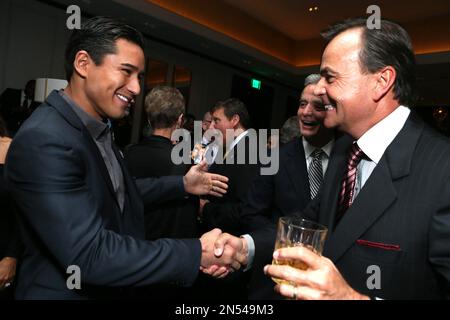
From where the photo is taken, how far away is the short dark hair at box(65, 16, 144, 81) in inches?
55.1

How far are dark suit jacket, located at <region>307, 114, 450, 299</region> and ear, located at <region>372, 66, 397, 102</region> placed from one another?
19 centimetres

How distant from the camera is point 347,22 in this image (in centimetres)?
146

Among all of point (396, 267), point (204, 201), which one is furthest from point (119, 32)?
point (204, 201)

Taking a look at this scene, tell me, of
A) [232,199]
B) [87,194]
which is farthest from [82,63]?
[232,199]

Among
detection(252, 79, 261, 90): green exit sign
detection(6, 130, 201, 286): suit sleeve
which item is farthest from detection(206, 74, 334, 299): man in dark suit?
detection(252, 79, 261, 90): green exit sign

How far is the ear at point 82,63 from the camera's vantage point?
141 cm

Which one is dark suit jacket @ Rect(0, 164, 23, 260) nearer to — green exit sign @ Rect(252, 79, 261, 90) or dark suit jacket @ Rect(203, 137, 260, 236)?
dark suit jacket @ Rect(203, 137, 260, 236)

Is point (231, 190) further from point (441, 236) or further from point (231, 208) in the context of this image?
point (441, 236)

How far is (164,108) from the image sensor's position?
2.65m

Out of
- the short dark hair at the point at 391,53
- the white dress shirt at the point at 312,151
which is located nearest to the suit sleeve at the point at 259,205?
the white dress shirt at the point at 312,151

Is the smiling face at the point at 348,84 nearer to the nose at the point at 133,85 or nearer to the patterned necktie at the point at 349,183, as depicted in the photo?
the patterned necktie at the point at 349,183

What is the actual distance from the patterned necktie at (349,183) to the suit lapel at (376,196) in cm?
12

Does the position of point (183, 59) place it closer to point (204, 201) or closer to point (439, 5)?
point (439, 5)

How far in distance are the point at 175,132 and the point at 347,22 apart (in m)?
1.64
